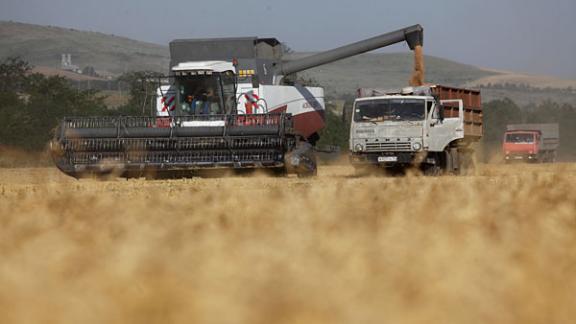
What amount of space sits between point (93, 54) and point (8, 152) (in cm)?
15301

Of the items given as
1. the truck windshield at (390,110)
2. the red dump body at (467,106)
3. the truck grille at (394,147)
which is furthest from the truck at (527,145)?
the truck grille at (394,147)

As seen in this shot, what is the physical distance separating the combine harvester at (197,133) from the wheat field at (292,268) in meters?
13.7

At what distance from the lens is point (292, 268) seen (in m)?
3.50

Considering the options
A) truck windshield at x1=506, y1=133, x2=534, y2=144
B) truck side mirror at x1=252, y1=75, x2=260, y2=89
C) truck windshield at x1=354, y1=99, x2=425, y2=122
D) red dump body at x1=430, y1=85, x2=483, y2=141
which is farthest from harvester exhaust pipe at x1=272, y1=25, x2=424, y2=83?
truck windshield at x1=506, y1=133, x2=534, y2=144

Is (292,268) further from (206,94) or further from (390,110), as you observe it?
(390,110)

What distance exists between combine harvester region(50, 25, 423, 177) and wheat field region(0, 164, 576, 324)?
1369cm

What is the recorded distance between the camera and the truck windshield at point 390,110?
21.4 m

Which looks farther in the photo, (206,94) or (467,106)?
(467,106)

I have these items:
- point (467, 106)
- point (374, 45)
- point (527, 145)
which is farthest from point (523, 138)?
point (467, 106)

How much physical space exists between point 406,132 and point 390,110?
658 mm

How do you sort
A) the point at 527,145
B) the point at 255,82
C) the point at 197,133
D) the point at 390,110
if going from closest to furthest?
the point at 197,133, the point at 390,110, the point at 255,82, the point at 527,145

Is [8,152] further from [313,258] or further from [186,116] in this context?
[313,258]

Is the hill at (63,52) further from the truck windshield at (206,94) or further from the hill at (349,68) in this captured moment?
the truck windshield at (206,94)

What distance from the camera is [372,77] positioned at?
177 m
